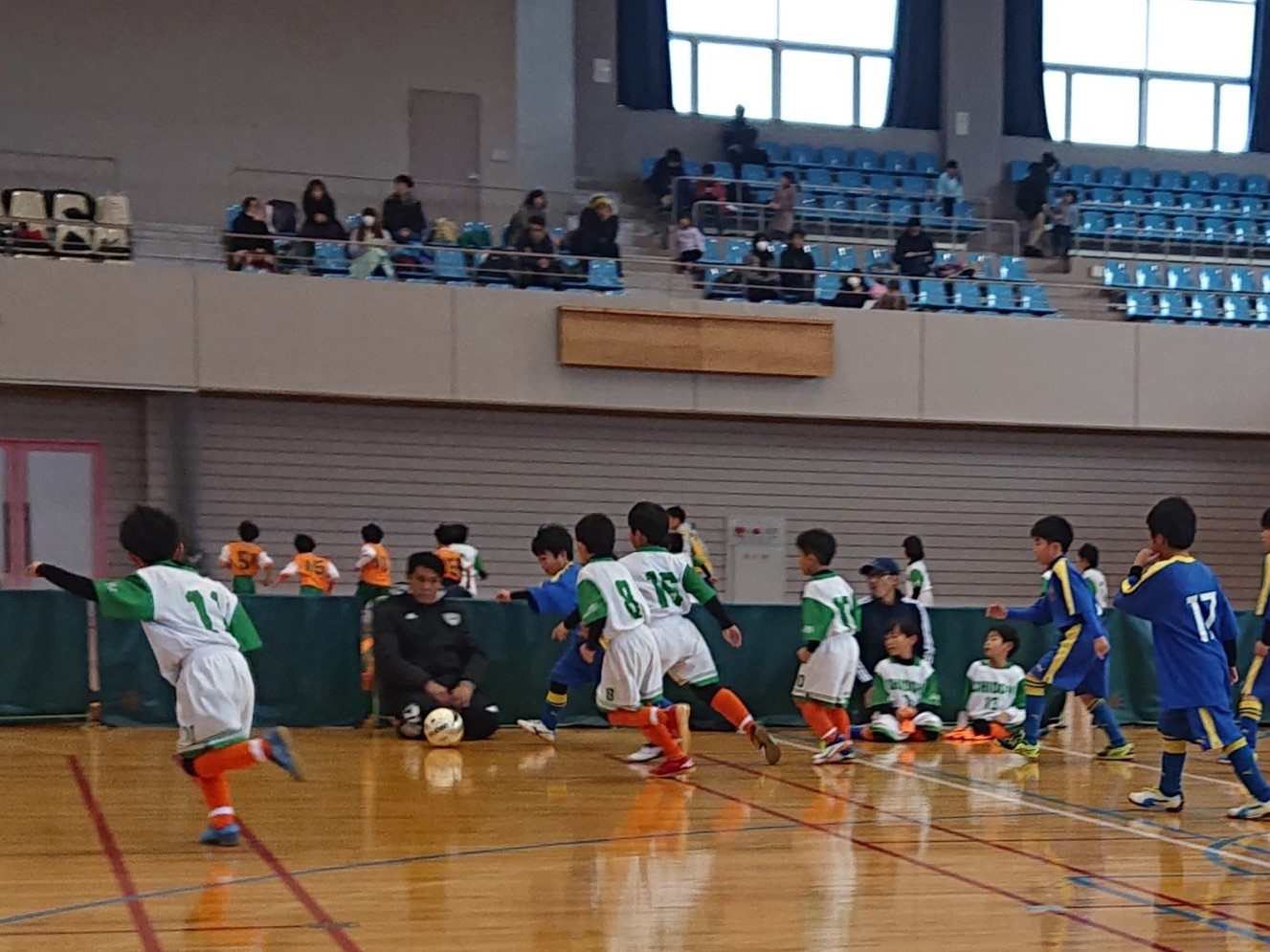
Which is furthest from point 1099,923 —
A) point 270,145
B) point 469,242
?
point 270,145

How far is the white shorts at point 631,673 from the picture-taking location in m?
9.01

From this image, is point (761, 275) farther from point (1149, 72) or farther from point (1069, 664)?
point (1149, 72)

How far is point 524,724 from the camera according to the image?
11.5 m

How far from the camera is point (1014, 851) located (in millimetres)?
6996

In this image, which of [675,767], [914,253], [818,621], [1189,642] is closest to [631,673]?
[675,767]

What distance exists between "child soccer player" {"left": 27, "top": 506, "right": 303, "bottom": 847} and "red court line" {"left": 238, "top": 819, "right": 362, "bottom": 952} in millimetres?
157

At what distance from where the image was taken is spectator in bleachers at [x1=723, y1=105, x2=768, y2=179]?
22.9 meters

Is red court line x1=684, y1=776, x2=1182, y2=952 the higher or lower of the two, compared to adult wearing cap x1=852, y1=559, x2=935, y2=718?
lower

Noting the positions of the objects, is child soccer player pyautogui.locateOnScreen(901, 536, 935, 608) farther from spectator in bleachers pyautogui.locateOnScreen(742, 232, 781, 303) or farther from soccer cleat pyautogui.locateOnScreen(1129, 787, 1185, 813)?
soccer cleat pyautogui.locateOnScreen(1129, 787, 1185, 813)

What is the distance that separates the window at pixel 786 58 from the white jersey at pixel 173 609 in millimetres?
18411

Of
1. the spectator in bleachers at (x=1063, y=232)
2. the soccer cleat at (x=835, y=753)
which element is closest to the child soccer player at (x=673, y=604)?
the soccer cleat at (x=835, y=753)

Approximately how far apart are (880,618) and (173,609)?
6.60 meters

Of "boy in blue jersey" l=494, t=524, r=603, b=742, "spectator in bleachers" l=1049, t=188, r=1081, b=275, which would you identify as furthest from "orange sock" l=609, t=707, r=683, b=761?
"spectator in bleachers" l=1049, t=188, r=1081, b=275

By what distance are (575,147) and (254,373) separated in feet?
26.1
